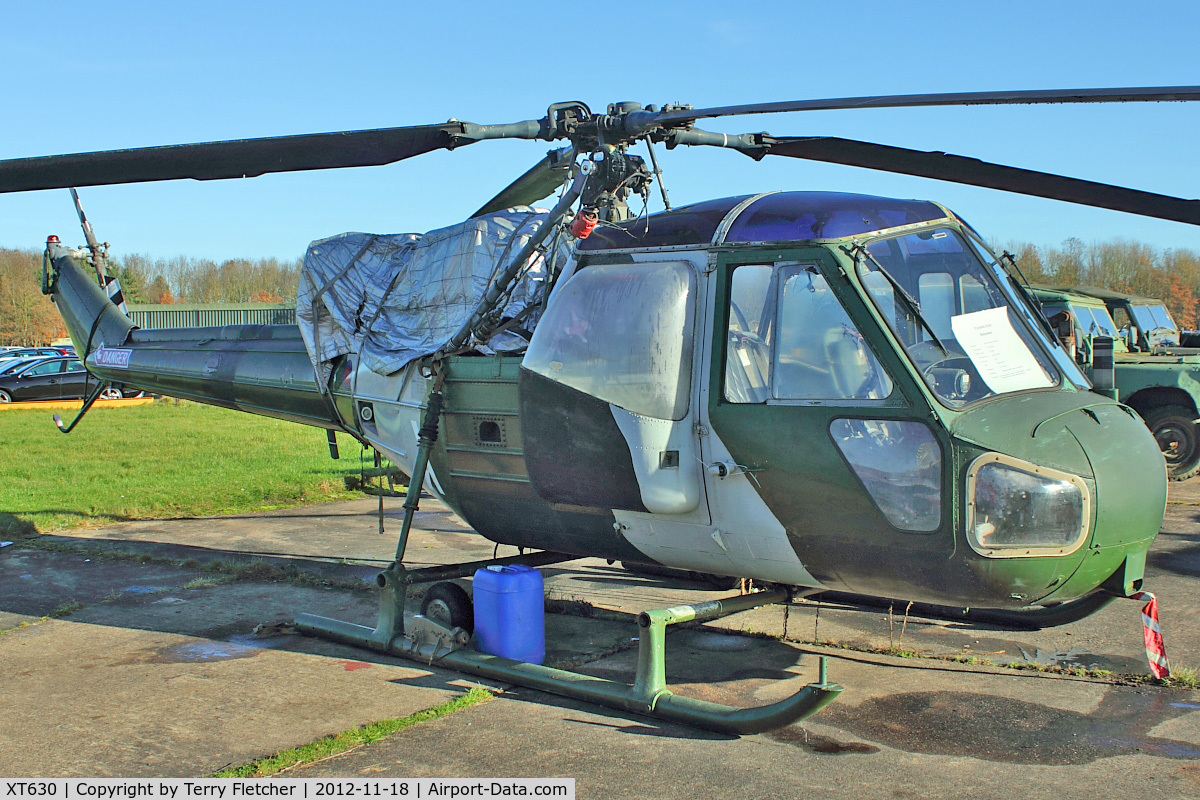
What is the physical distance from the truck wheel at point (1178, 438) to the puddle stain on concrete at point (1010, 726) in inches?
373

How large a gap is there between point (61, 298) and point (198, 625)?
4.87m

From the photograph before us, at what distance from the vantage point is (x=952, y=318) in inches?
184

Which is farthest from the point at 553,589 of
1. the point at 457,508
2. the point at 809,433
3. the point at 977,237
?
the point at 977,237

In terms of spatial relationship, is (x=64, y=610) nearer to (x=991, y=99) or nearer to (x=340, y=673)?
(x=340, y=673)

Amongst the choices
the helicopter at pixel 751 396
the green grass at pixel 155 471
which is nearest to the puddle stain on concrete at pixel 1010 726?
the helicopter at pixel 751 396

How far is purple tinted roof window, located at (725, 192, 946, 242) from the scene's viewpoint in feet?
15.5

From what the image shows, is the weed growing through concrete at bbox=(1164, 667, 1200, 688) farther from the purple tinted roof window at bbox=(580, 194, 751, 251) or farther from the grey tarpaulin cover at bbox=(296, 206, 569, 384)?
the grey tarpaulin cover at bbox=(296, 206, 569, 384)

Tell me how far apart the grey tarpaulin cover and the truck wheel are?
34.1 feet

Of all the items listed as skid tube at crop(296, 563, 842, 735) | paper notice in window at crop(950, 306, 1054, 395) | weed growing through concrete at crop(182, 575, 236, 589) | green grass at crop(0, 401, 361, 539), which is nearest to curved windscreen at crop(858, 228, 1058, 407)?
paper notice in window at crop(950, 306, 1054, 395)

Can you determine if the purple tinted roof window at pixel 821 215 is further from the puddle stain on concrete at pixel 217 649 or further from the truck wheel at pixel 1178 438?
the truck wheel at pixel 1178 438

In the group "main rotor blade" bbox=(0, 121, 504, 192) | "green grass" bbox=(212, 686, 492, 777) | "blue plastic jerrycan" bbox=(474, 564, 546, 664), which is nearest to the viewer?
"green grass" bbox=(212, 686, 492, 777)

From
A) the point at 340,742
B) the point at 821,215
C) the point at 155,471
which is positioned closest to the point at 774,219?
the point at 821,215

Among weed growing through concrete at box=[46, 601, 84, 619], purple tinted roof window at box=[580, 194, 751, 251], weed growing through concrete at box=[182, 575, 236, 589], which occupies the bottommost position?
weed growing through concrete at box=[182, 575, 236, 589]

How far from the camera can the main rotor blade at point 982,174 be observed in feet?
15.1
